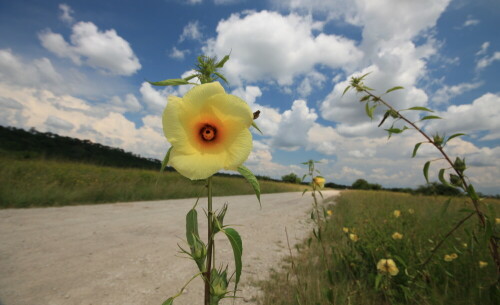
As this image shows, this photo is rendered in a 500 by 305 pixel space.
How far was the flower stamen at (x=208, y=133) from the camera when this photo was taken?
0.88 m

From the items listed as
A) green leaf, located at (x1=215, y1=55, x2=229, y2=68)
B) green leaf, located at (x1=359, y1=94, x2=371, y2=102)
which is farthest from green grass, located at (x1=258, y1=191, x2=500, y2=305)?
green leaf, located at (x1=215, y1=55, x2=229, y2=68)

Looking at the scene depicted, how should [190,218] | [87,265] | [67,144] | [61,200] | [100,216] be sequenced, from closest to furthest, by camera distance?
[190,218] < [87,265] < [100,216] < [61,200] < [67,144]

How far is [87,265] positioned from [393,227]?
13.5 ft

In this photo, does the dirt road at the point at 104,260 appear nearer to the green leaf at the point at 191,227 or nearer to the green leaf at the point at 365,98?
the green leaf at the point at 191,227

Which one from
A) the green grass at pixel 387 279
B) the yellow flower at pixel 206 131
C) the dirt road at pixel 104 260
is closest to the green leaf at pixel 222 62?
the yellow flower at pixel 206 131

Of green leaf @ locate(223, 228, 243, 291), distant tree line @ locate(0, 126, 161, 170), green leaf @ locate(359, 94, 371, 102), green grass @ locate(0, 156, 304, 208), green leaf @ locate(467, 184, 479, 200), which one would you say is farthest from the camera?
distant tree line @ locate(0, 126, 161, 170)

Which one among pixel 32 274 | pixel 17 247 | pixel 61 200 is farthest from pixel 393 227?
pixel 61 200

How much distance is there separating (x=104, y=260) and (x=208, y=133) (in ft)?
9.33

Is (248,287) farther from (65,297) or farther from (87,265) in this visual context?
(87,265)

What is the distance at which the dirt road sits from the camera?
7.05 feet

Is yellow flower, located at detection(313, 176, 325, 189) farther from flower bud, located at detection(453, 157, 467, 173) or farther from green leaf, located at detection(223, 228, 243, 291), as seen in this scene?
green leaf, located at detection(223, 228, 243, 291)

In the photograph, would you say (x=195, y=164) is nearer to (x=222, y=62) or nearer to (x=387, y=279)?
(x=222, y=62)

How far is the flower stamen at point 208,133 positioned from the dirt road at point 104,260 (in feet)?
3.25

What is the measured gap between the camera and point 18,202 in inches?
250
